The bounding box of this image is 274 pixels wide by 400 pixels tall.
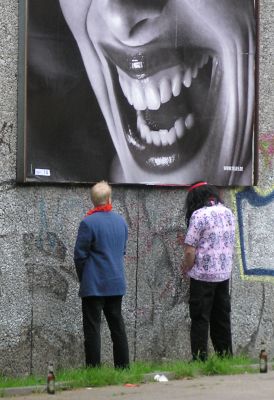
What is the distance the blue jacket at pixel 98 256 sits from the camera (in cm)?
987

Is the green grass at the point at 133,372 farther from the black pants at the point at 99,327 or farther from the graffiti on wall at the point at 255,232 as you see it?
the graffiti on wall at the point at 255,232

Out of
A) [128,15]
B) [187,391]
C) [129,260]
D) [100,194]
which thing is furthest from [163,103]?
[187,391]

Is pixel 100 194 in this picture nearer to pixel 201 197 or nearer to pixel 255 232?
pixel 201 197

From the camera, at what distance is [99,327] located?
395 inches

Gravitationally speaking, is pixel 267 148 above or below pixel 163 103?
below

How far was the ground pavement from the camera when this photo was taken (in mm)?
8712

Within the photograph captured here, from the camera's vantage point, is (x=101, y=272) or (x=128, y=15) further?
(x=128, y=15)

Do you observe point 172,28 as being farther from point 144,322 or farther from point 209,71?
point 144,322

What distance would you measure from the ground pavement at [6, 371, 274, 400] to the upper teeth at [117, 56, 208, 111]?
2773 millimetres

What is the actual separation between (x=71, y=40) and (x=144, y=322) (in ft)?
8.81

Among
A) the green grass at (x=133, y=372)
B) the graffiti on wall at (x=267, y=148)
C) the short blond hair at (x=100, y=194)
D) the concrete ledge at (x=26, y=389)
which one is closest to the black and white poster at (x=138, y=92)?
the graffiti on wall at (x=267, y=148)

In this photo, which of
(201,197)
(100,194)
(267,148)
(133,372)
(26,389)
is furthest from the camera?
(267,148)

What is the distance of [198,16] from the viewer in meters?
11.6

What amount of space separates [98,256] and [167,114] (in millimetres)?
1994
